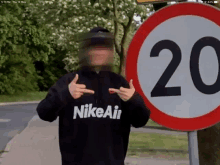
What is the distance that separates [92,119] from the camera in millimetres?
2242

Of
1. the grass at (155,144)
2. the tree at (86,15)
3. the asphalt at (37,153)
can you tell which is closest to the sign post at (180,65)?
the asphalt at (37,153)

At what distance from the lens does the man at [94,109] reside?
7.18 ft

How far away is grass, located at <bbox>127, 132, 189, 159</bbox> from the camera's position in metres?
7.90

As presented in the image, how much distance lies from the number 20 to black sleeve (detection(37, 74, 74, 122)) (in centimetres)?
49

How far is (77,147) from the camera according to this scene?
7.36 feet

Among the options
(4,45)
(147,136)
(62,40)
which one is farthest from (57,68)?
(147,136)

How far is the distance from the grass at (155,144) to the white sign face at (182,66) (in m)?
5.62

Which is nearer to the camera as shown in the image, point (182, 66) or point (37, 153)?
point (182, 66)

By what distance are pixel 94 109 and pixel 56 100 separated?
0.22 meters

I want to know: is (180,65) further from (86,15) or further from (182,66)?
(86,15)

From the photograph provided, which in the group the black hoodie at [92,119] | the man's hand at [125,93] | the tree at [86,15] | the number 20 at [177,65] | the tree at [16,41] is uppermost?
the number 20 at [177,65]

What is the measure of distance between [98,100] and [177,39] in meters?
0.54

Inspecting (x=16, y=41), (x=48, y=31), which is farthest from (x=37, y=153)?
(x=48, y=31)

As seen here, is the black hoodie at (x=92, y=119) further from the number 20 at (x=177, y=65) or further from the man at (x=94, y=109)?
the number 20 at (x=177, y=65)
